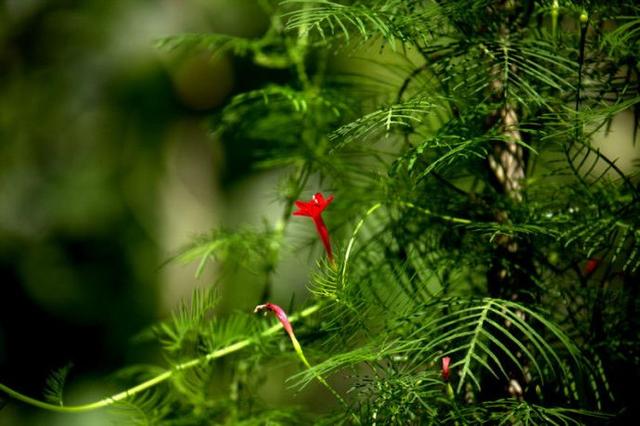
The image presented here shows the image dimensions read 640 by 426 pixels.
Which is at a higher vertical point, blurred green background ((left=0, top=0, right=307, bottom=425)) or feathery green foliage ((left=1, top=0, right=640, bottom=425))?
feathery green foliage ((left=1, top=0, right=640, bottom=425))

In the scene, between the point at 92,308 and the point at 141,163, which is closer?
the point at 92,308

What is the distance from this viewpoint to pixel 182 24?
2334 mm

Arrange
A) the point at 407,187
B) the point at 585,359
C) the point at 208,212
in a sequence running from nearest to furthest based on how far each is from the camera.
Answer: the point at 585,359 → the point at 407,187 → the point at 208,212

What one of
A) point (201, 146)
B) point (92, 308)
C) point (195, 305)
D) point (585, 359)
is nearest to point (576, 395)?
point (585, 359)

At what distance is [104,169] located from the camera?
92.2 inches

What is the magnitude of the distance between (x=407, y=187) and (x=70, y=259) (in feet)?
6.30

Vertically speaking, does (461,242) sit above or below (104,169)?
above

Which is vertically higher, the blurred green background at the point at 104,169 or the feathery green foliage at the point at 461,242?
the feathery green foliage at the point at 461,242

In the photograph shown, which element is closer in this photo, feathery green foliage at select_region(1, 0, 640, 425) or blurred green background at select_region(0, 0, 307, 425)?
feathery green foliage at select_region(1, 0, 640, 425)

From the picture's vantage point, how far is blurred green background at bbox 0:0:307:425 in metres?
2.14

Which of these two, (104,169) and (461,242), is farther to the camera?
(104,169)

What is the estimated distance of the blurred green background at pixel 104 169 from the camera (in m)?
2.14

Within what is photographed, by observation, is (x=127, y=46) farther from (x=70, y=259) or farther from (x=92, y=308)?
(x=92, y=308)

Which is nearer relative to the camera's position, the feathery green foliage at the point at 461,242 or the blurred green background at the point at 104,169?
the feathery green foliage at the point at 461,242
